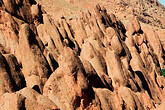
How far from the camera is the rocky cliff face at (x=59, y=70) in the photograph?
1408 centimetres

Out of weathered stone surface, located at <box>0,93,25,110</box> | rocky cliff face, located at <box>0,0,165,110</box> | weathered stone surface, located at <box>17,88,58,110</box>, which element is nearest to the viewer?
weathered stone surface, located at <box>0,93,25,110</box>

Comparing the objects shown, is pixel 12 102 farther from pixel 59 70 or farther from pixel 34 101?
pixel 59 70

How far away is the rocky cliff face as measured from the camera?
14.1 meters

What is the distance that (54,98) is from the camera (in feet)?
46.7

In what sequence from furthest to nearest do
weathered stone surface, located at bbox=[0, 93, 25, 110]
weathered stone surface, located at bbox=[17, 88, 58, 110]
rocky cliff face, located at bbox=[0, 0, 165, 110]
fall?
rocky cliff face, located at bbox=[0, 0, 165, 110]
weathered stone surface, located at bbox=[17, 88, 58, 110]
weathered stone surface, located at bbox=[0, 93, 25, 110]

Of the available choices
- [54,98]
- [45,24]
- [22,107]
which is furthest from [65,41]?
[22,107]

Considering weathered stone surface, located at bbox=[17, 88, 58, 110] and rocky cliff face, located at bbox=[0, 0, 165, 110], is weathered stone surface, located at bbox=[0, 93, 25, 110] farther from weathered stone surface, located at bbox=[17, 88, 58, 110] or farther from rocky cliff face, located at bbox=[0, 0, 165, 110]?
weathered stone surface, located at bbox=[17, 88, 58, 110]

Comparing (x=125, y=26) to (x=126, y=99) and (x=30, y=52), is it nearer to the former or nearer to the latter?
(x=126, y=99)

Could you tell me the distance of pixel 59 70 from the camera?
1508cm

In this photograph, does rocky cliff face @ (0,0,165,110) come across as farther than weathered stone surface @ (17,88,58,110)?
Yes

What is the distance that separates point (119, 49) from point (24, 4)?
13909 mm

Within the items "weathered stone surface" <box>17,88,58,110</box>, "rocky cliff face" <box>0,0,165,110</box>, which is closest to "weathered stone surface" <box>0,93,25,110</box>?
"rocky cliff face" <box>0,0,165,110</box>

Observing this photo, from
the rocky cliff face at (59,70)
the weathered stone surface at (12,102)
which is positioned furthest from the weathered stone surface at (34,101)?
the weathered stone surface at (12,102)

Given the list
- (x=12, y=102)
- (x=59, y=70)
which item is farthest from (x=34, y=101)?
(x=59, y=70)
